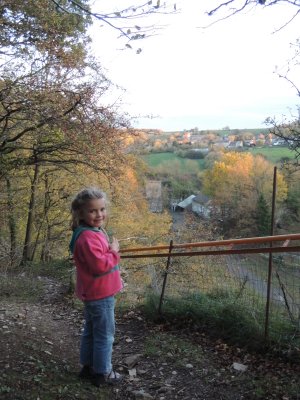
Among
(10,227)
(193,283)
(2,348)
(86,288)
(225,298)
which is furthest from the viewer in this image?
(10,227)

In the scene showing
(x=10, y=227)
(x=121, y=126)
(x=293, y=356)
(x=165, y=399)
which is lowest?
(x=10, y=227)

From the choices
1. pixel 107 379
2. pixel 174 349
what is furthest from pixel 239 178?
pixel 107 379

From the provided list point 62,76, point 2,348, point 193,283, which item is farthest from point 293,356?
point 62,76

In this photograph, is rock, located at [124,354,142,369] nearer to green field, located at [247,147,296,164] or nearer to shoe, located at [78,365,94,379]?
shoe, located at [78,365,94,379]

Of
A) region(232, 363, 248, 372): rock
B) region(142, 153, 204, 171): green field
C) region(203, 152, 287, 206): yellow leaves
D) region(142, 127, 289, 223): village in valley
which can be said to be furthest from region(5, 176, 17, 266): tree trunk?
region(142, 153, 204, 171): green field

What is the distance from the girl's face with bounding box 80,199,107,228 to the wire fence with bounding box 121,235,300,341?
1.39 m

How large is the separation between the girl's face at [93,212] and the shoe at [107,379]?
1.21m

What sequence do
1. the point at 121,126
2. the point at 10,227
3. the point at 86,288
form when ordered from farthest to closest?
1. the point at 10,227
2. the point at 121,126
3. the point at 86,288

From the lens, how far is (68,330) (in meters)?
5.10

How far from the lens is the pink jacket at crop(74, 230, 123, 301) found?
115 inches

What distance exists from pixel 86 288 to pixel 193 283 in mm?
2152

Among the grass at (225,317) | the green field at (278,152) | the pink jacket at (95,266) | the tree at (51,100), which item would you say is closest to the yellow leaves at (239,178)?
the green field at (278,152)

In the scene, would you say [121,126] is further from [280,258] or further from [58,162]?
[280,258]

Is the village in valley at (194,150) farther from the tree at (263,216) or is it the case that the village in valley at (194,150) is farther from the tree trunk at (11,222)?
the tree trunk at (11,222)
